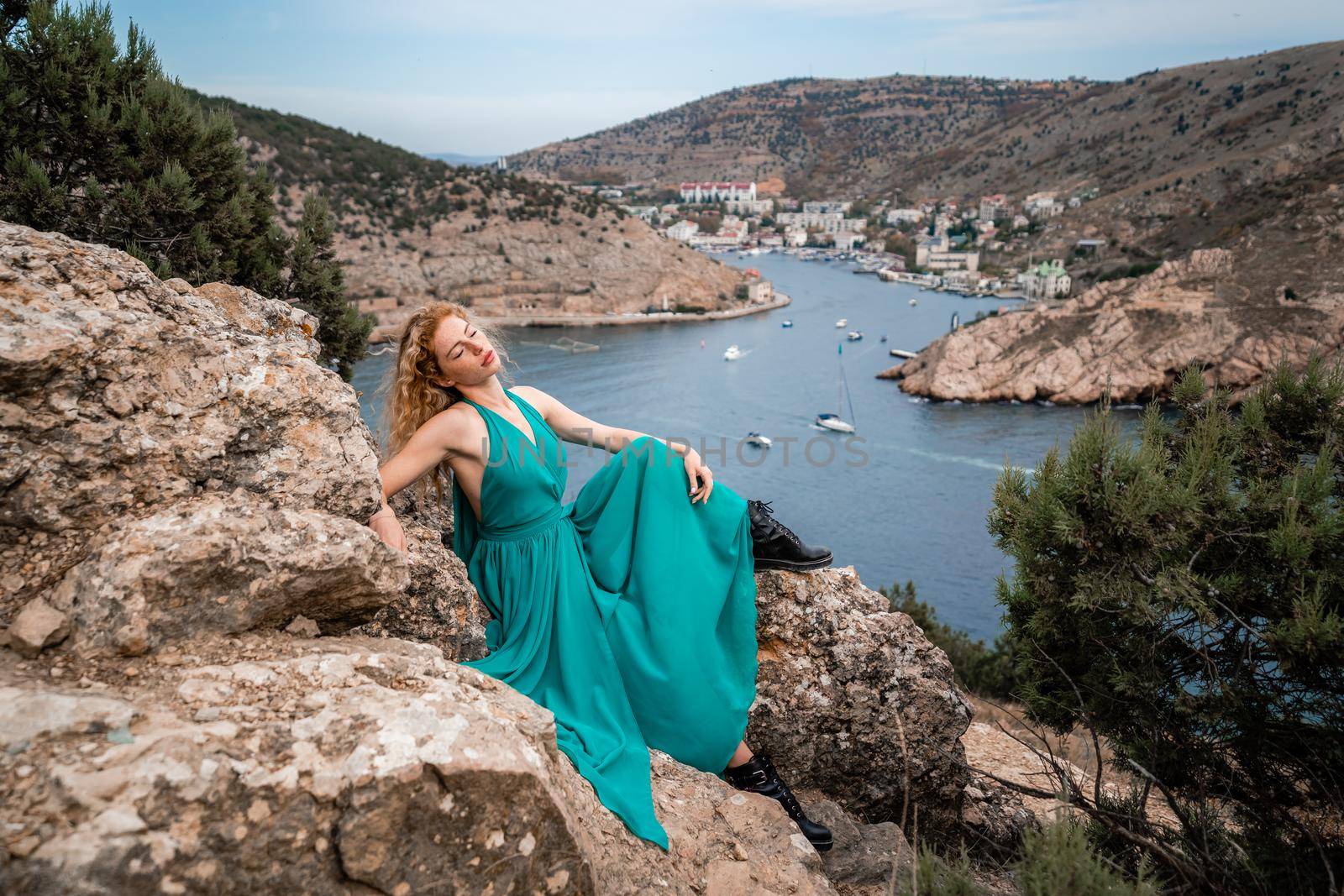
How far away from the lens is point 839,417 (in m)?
39.5

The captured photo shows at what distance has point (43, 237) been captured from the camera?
196 centimetres

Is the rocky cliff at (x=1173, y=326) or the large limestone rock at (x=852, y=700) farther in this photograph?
the rocky cliff at (x=1173, y=326)

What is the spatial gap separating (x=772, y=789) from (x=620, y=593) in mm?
806

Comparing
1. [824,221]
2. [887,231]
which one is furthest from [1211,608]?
[824,221]

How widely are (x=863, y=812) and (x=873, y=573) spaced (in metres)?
21.5

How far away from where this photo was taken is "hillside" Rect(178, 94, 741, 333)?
4797 centimetres

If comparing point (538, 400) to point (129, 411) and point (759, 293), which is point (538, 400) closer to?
point (129, 411)

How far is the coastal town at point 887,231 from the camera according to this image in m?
70.6

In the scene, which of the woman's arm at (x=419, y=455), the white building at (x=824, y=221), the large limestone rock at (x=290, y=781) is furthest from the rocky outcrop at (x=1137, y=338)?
the white building at (x=824, y=221)

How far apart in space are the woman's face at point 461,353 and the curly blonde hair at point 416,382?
3 cm

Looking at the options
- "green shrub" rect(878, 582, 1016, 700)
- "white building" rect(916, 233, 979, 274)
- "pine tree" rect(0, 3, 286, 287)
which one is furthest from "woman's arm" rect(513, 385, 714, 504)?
"white building" rect(916, 233, 979, 274)

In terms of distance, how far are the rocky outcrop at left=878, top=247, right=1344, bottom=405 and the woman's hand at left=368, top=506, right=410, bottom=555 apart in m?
40.1

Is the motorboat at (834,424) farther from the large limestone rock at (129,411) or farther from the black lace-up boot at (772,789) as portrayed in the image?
the large limestone rock at (129,411)

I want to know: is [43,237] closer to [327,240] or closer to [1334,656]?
[1334,656]
